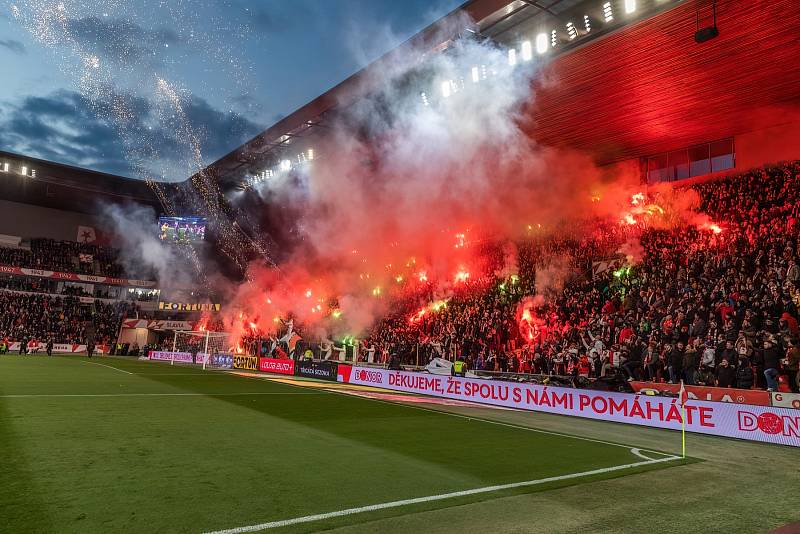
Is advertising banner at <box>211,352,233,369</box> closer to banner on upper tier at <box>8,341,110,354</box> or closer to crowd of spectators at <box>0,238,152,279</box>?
banner on upper tier at <box>8,341,110,354</box>

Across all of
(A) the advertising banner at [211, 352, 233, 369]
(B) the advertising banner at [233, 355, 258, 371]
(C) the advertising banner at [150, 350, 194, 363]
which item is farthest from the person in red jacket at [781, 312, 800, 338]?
(C) the advertising banner at [150, 350, 194, 363]

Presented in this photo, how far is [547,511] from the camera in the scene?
18.1 feet

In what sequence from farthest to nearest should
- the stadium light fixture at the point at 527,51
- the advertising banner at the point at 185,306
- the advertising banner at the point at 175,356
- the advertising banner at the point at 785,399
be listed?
the advertising banner at the point at 185,306 → the advertising banner at the point at 175,356 → the stadium light fixture at the point at 527,51 → the advertising banner at the point at 785,399

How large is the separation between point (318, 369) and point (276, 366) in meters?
4.50

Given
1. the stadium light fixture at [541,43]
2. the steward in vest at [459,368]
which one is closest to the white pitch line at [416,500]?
the stadium light fixture at [541,43]

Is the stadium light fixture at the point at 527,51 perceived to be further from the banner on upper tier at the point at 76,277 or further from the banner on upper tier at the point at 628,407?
the banner on upper tier at the point at 76,277

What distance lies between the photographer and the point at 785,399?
11641 millimetres

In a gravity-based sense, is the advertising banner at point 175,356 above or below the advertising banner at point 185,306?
below

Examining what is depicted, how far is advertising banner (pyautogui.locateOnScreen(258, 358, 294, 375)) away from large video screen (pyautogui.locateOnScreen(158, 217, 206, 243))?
22.4 m

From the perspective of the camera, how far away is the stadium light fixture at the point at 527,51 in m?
15.5

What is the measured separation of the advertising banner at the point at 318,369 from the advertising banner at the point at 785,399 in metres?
16.5

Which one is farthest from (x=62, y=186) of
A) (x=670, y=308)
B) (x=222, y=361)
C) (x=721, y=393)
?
(x=721, y=393)

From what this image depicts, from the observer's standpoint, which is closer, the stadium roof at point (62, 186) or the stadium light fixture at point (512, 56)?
the stadium light fixture at point (512, 56)

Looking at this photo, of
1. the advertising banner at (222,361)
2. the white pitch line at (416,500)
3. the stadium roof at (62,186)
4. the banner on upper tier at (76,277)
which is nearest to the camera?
the white pitch line at (416,500)
